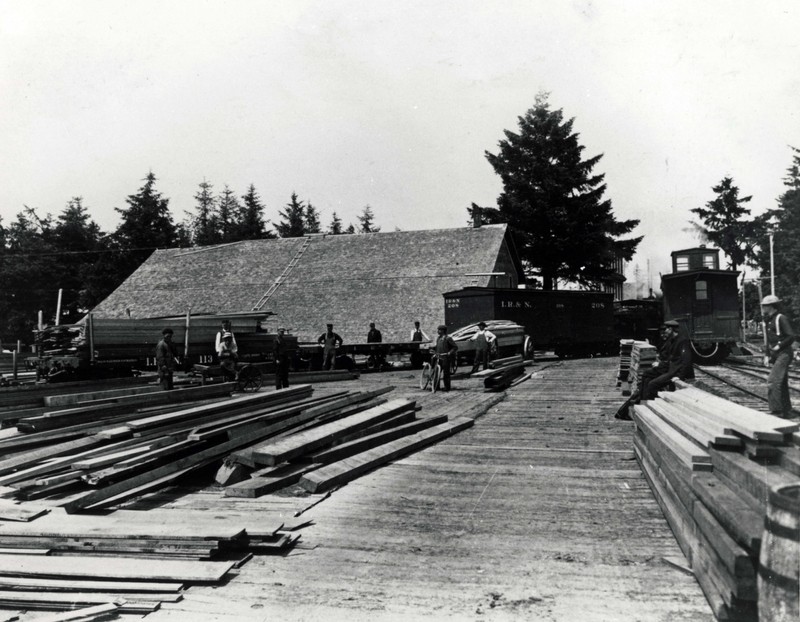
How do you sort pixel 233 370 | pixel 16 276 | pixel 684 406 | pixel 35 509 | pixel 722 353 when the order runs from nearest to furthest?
pixel 35 509 → pixel 684 406 → pixel 233 370 → pixel 722 353 → pixel 16 276

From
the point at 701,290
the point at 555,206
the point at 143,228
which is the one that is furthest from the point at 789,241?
the point at 143,228

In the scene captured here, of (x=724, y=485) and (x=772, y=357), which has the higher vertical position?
(x=772, y=357)

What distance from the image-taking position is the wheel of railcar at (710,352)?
25.2 meters

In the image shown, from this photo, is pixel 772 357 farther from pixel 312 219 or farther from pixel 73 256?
pixel 312 219

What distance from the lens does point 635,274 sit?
3565 inches

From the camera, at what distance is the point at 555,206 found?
48.0 m

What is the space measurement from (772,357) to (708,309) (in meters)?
15.6

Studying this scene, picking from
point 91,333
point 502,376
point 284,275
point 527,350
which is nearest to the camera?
point 502,376

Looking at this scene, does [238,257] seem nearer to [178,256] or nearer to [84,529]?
[178,256]

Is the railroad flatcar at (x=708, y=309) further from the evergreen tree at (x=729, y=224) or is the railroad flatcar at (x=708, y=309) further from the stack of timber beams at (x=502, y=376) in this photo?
the evergreen tree at (x=729, y=224)

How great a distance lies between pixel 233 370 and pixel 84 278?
50840 mm

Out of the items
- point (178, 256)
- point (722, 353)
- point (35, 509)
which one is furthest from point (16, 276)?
point (35, 509)

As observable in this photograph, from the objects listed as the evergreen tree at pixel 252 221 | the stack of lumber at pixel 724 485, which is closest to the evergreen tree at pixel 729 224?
the evergreen tree at pixel 252 221

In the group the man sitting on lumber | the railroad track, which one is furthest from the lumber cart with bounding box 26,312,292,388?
the railroad track
